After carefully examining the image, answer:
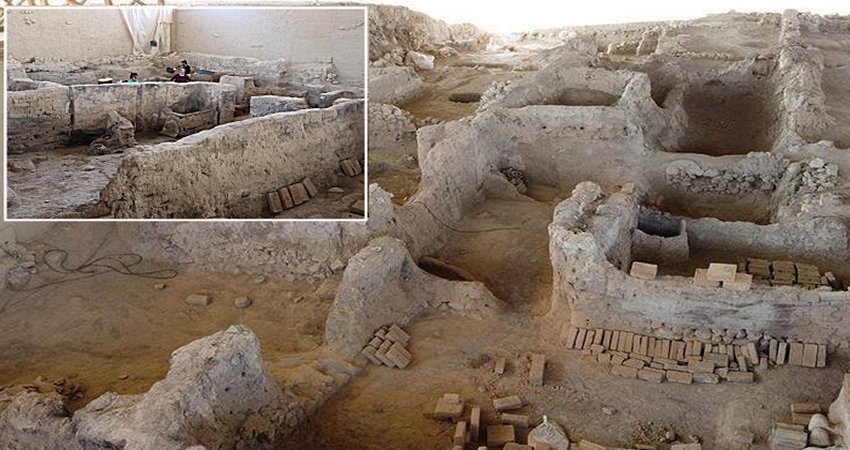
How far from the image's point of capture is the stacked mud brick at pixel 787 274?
7.77 metres

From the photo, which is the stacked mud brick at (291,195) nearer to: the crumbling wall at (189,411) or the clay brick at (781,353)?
the crumbling wall at (189,411)

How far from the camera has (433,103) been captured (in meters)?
16.6

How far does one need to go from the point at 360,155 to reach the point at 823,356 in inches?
295

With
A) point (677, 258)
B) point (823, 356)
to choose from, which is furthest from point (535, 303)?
point (823, 356)

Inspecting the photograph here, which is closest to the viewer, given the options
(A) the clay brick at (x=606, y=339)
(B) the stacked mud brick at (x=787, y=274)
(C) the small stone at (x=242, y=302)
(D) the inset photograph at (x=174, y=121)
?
(A) the clay brick at (x=606, y=339)

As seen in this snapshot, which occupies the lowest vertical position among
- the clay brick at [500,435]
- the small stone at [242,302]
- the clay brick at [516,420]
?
the clay brick at [500,435]

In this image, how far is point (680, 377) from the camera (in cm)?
701

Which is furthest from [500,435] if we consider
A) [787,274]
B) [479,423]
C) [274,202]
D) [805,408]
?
[274,202]

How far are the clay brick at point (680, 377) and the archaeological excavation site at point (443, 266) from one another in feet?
0.12

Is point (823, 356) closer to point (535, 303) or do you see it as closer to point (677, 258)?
point (677, 258)

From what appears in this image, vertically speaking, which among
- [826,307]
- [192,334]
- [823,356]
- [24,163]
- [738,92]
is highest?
[738,92]

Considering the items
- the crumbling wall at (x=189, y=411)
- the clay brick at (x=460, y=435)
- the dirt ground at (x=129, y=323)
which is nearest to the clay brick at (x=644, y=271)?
the clay brick at (x=460, y=435)

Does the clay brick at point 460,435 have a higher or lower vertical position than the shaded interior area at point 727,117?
lower

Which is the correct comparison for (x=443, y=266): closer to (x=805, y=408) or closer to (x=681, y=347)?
(x=681, y=347)
